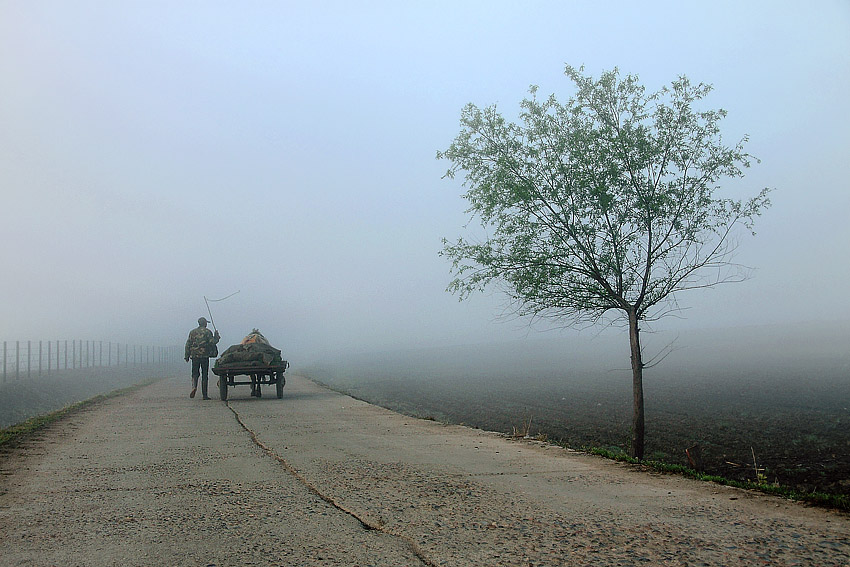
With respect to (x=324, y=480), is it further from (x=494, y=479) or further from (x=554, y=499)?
(x=554, y=499)

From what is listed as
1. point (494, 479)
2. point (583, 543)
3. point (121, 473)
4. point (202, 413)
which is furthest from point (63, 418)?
point (583, 543)

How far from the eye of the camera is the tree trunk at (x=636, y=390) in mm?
13758

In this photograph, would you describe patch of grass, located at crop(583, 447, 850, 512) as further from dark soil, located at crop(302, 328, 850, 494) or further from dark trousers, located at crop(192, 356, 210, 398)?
dark trousers, located at crop(192, 356, 210, 398)

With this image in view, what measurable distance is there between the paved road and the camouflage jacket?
905cm

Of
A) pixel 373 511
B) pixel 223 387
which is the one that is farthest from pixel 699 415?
pixel 373 511

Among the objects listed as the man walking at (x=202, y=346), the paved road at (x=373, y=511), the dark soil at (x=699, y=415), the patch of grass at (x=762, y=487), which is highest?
the man walking at (x=202, y=346)

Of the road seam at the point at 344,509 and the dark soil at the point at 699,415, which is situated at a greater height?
the road seam at the point at 344,509

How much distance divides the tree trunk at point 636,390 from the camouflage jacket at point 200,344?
11940mm

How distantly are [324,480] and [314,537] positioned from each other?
7.08 feet

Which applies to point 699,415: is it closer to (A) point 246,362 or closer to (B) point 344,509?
(A) point 246,362

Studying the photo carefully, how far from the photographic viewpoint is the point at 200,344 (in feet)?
62.4

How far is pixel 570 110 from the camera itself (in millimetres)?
13906

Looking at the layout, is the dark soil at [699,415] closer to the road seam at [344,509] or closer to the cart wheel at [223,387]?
the road seam at [344,509]

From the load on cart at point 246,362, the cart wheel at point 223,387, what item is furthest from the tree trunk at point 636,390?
the cart wheel at point 223,387
